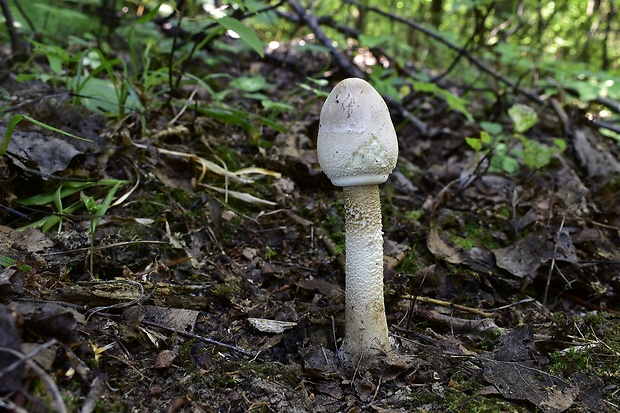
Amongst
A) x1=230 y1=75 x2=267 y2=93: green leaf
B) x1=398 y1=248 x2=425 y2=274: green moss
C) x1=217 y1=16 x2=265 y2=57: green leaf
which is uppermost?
x1=217 y1=16 x2=265 y2=57: green leaf

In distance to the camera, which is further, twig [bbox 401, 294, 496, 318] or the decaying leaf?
the decaying leaf

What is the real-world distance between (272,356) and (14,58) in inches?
161

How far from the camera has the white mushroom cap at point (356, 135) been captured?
200 centimetres

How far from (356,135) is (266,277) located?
4.03ft

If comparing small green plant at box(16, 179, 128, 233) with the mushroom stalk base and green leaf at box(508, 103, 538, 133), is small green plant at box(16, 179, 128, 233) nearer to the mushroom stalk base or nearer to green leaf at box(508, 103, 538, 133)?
the mushroom stalk base

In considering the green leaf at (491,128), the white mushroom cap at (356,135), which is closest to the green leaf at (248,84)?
the white mushroom cap at (356,135)

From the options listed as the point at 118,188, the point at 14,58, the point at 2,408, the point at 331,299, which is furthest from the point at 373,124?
the point at 14,58

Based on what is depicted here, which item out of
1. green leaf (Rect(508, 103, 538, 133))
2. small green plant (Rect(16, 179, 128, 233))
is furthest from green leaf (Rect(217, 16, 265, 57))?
green leaf (Rect(508, 103, 538, 133))

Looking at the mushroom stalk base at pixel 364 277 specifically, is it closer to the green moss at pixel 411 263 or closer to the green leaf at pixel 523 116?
the green moss at pixel 411 263

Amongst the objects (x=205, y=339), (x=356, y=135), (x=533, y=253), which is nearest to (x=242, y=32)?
(x=356, y=135)

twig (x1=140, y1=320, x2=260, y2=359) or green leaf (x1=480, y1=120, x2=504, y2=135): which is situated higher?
twig (x1=140, y1=320, x2=260, y2=359)

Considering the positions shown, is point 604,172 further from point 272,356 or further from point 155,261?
point 155,261

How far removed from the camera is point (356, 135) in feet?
6.55

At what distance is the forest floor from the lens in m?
1.91
